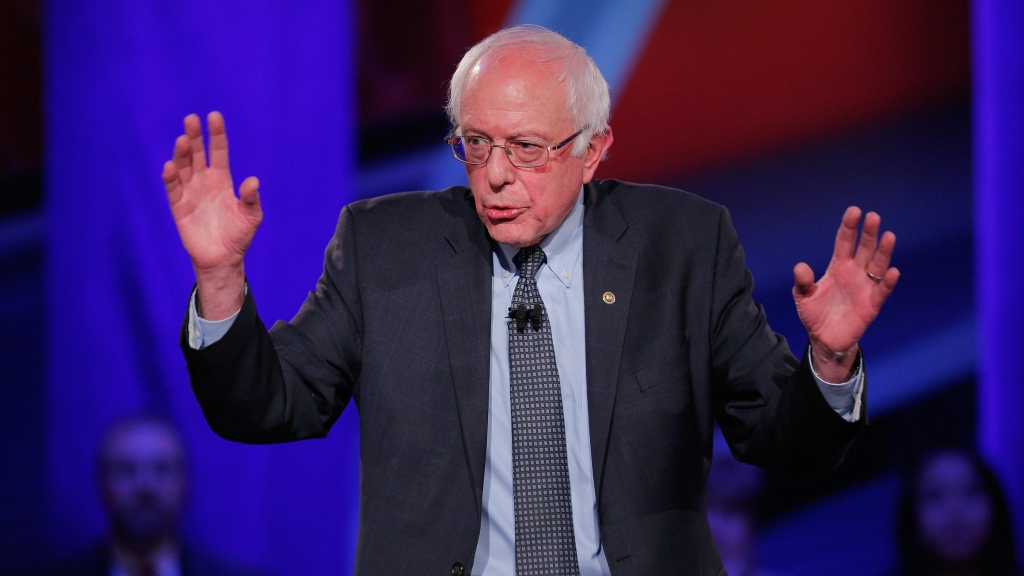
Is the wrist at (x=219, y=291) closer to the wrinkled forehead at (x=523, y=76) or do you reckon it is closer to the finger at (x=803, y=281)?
the wrinkled forehead at (x=523, y=76)

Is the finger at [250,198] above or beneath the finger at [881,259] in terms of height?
above

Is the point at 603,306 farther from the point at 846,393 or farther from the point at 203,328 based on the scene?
the point at 203,328

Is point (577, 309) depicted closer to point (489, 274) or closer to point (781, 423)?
point (489, 274)

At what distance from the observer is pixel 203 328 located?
1644 millimetres

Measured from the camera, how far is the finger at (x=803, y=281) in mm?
1604

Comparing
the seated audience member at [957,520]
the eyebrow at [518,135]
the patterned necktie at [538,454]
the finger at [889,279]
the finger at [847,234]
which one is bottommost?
the seated audience member at [957,520]

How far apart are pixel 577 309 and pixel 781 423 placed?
0.42 metres

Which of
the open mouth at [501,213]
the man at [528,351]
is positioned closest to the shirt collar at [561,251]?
the man at [528,351]

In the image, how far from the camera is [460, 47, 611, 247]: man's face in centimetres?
183

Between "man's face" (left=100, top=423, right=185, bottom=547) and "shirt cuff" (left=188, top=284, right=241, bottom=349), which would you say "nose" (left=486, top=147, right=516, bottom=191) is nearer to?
"shirt cuff" (left=188, top=284, right=241, bottom=349)

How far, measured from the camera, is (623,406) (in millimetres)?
1797

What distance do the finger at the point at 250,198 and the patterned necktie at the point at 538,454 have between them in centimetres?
50

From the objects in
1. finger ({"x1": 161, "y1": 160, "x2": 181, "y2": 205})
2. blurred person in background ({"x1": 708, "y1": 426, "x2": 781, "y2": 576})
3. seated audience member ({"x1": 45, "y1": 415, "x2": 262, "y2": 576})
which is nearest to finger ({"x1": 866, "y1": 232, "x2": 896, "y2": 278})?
finger ({"x1": 161, "y1": 160, "x2": 181, "y2": 205})

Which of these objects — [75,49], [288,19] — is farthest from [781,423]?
[75,49]
